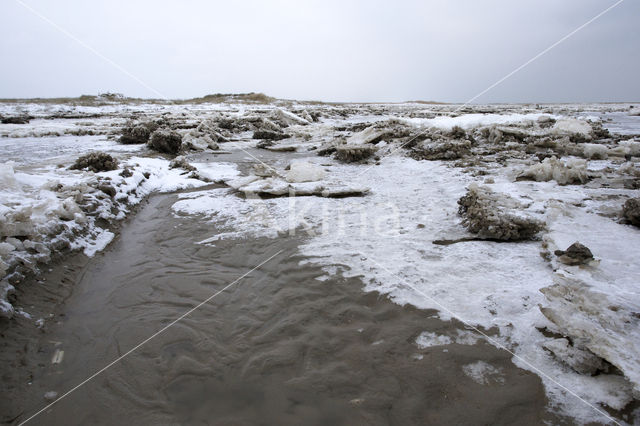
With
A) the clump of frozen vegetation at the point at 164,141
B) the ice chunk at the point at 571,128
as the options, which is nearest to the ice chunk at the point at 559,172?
the ice chunk at the point at 571,128

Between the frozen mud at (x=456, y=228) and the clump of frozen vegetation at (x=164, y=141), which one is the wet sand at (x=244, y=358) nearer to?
the frozen mud at (x=456, y=228)

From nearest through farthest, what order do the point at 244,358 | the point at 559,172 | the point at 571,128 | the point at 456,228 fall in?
the point at 244,358, the point at 456,228, the point at 559,172, the point at 571,128

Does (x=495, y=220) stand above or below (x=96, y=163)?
below

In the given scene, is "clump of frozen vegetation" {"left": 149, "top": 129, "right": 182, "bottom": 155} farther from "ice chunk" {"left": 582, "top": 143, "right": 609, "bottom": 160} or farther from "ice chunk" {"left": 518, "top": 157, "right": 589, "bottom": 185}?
"ice chunk" {"left": 582, "top": 143, "right": 609, "bottom": 160}

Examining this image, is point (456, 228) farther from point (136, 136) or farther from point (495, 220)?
point (136, 136)

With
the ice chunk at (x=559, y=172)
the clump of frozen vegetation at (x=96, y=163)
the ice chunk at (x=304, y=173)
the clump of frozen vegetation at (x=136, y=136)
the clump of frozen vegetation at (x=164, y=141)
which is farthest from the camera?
the clump of frozen vegetation at (x=136, y=136)

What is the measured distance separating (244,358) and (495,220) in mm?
2946

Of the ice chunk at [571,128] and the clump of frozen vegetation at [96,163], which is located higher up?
the ice chunk at [571,128]

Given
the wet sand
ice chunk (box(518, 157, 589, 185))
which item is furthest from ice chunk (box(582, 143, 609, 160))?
the wet sand

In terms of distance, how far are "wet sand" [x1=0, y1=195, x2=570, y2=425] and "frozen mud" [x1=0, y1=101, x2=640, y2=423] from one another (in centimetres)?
15

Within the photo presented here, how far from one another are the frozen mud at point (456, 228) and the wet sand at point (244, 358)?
0.15 metres

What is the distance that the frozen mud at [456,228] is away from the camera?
201 cm

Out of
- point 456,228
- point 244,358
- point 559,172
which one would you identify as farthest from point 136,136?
point 559,172

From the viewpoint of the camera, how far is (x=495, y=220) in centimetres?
355
